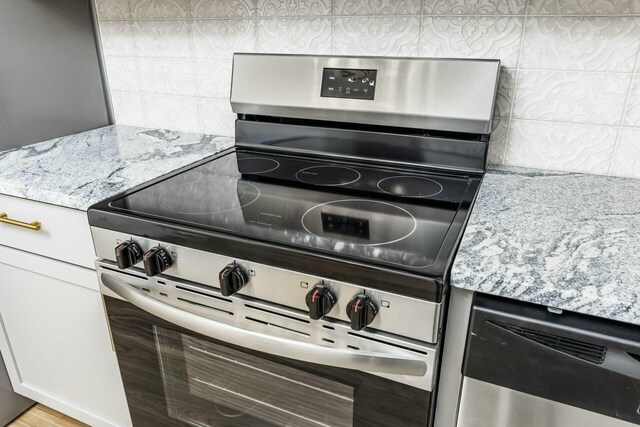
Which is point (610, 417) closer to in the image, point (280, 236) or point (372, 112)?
point (280, 236)

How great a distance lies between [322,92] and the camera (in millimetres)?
1212

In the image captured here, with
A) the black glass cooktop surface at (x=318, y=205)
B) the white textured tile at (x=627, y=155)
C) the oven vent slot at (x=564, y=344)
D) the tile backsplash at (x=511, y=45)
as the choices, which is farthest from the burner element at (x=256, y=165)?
the white textured tile at (x=627, y=155)


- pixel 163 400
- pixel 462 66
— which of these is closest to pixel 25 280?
pixel 163 400

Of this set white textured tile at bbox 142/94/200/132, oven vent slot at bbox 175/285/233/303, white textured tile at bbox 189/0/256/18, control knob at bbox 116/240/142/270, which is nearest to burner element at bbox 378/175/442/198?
oven vent slot at bbox 175/285/233/303

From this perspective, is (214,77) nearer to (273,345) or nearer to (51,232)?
(51,232)

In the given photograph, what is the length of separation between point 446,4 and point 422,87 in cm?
20

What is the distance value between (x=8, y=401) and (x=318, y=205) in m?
1.27

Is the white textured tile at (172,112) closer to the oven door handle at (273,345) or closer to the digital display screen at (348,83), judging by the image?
the digital display screen at (348,83)

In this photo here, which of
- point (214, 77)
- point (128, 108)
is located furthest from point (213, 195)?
point (128, 108)

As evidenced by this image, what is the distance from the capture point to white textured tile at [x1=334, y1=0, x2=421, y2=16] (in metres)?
1.14

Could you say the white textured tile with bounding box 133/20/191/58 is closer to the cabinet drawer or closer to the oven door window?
the cabinet drawer

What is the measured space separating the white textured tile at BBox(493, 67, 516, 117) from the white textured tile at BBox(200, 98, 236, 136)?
30.5 inches

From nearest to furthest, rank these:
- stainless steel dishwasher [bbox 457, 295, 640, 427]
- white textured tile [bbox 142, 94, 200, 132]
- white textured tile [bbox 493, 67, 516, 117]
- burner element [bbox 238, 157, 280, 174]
Answer: stainless steel dishwasher [bbox 457, 295, 640, 427] < white textured tile [bbox 493, 67, 516, 117] < burner element [bbox 238, 157, 280, 174] < white textured tile [bbox 142, 94, 200, 132]

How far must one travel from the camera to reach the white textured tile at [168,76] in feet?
4.89
